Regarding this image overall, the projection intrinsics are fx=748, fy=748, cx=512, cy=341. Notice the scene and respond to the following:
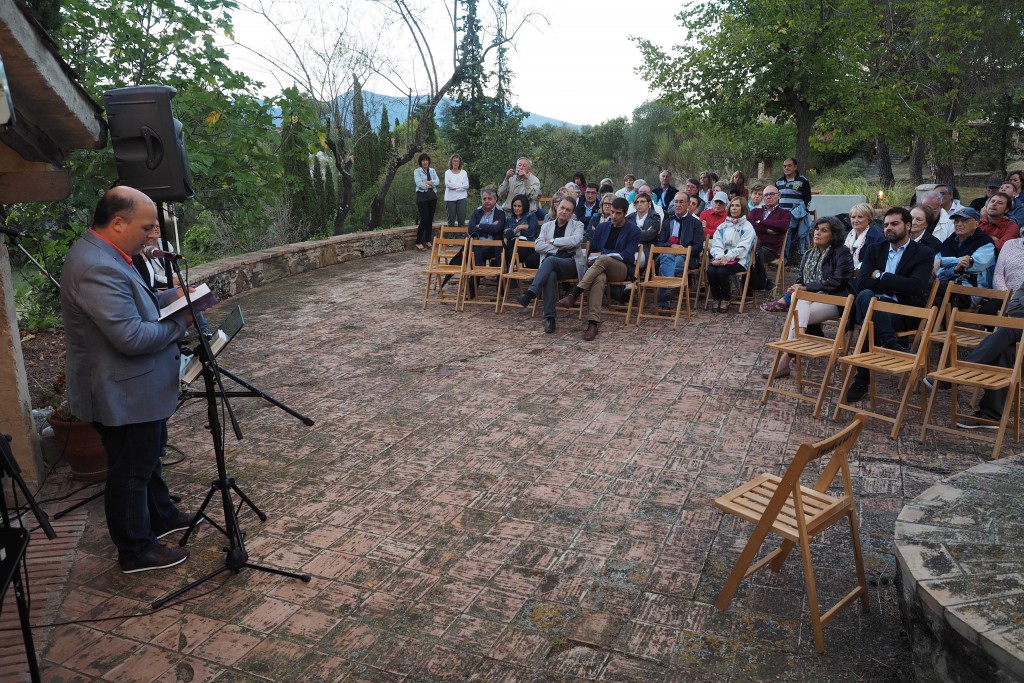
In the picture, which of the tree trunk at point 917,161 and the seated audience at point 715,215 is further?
the tree trunk at point 917,161

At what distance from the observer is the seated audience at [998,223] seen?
6879mm

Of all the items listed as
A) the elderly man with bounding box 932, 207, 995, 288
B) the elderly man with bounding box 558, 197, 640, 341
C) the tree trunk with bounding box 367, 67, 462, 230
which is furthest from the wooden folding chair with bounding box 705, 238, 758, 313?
the tree trunk with bounding box 367, 67, 462, 230

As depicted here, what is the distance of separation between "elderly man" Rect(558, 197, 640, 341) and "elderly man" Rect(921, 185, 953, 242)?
3.00m

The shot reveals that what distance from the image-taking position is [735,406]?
5.53 metres

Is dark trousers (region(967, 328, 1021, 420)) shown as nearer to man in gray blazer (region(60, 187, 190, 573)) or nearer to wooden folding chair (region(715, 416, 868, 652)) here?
wooden folding chair (region(715, 416, 868, 652))

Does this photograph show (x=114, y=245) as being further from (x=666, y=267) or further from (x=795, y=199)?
(x=795, y=199)

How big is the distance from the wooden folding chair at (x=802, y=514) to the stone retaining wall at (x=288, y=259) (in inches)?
261

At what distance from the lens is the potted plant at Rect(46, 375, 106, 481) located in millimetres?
4387

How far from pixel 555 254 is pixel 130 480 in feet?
17.7

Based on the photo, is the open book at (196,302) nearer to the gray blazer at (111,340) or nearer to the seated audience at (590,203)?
the gray blazer at (111,340)

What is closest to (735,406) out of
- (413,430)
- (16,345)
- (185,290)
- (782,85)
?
(413,430)

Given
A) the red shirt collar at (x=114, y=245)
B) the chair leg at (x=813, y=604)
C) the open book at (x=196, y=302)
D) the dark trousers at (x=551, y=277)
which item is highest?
the red shirt collar at (x=114, y=245)

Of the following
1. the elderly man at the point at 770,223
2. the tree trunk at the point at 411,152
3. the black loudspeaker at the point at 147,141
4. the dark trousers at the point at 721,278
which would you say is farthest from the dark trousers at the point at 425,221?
the black loudspeaker at the point at 147,141

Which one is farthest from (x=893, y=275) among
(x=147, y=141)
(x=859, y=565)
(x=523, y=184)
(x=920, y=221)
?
(x=523, y=184)
